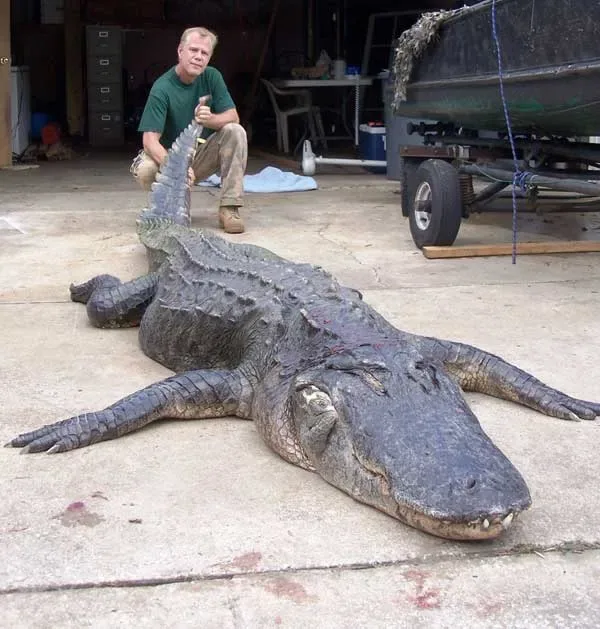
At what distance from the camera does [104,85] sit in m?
14.7

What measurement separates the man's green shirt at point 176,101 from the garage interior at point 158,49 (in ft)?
23.1

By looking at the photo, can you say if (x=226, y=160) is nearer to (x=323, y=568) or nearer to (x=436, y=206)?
(x=436, y=206)

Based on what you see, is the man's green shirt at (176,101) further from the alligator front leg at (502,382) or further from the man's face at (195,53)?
the alligator front leg at (502,382)

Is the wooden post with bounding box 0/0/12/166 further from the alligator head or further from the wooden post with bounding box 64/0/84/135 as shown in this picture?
the alligator head

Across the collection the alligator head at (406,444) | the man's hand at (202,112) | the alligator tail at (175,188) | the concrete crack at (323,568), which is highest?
the man's hand at (202,112)

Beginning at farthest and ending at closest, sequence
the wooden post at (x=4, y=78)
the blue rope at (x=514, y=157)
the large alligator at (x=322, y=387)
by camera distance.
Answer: the wooden post at (x=4, y=78) → the blue rope at (x=514, y=157) → the large alligator at (x=322, y=387)

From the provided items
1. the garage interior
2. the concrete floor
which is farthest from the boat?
the garage interior

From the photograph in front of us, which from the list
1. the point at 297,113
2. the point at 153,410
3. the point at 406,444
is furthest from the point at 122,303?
the point at 297,113

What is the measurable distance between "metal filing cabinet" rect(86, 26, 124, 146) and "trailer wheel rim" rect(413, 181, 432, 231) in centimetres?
981

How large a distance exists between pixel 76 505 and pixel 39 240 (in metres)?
4.17

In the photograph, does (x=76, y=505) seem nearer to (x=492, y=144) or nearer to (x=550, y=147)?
(x=550, y=147)

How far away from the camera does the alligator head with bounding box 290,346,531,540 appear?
1.98 metres

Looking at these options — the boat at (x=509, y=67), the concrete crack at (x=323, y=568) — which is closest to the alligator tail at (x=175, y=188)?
the boat at (x=509, y=67)

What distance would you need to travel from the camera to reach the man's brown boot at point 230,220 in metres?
6.43
